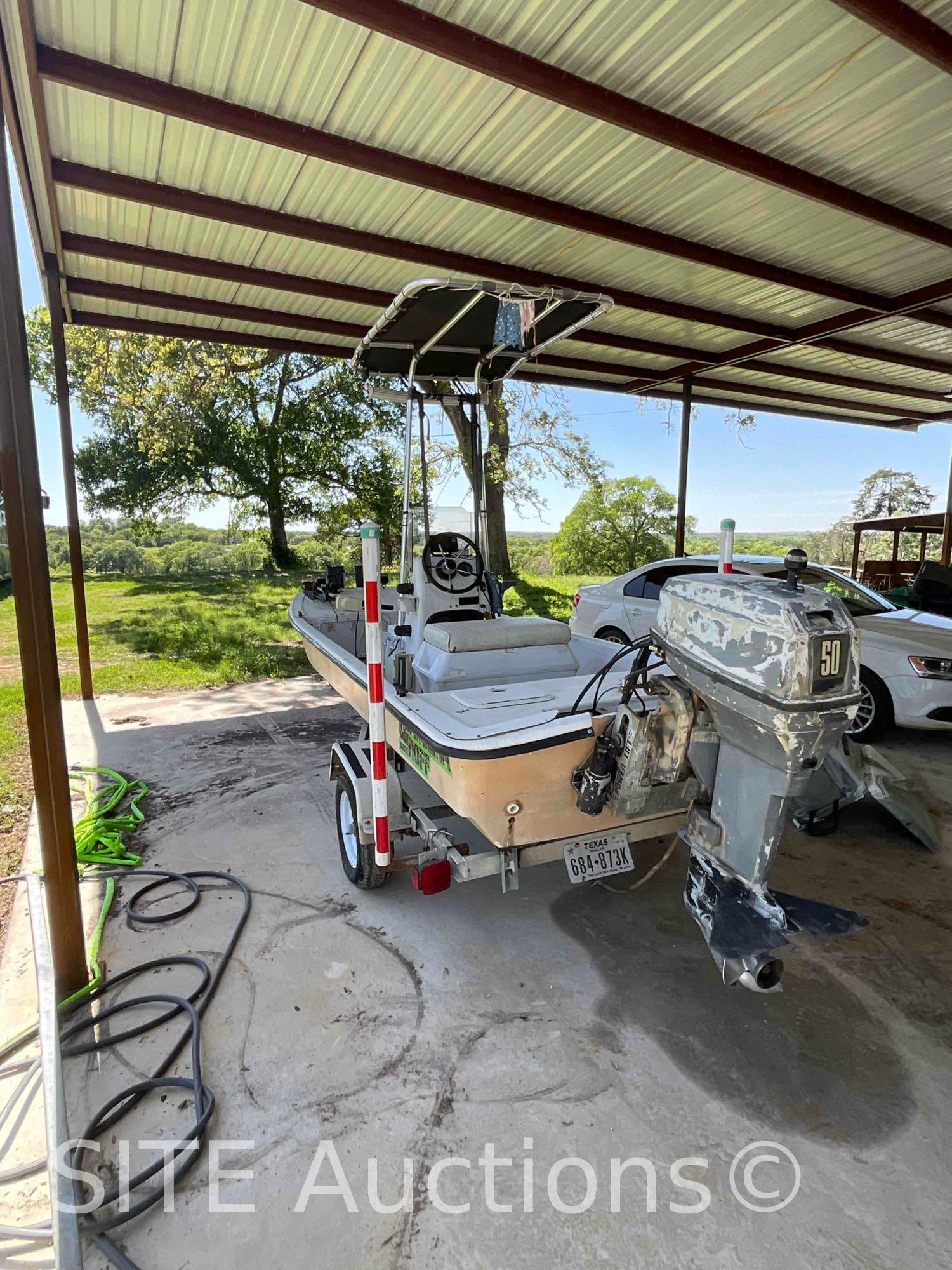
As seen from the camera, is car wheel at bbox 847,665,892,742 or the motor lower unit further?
car wheel at bbox 847,665,892,742

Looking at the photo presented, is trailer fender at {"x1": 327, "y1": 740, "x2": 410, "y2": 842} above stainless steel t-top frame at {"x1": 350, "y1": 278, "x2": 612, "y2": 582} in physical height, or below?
below

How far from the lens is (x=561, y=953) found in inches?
113

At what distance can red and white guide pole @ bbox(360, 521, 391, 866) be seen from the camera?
99.4 inches

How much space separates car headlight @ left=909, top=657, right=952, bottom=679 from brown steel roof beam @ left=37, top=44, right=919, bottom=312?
9.94 feet

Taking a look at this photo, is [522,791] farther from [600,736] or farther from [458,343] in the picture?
[458,343]

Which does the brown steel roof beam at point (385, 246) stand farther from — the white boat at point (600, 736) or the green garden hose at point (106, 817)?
the green garden hose at point (106, 817)

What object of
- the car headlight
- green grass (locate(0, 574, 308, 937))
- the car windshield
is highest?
the car windshield

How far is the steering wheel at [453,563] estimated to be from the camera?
4.10m

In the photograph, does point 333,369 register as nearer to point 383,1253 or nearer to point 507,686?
point 507,686

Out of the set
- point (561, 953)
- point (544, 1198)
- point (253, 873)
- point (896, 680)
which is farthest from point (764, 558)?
point (544, 1198)

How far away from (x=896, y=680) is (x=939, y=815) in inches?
54.4

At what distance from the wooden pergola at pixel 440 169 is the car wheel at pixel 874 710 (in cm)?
327

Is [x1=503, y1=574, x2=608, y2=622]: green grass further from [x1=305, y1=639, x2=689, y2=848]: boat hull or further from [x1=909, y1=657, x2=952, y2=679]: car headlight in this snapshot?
[x1=305, y1=639, x2=689, y2=848]: boat hull

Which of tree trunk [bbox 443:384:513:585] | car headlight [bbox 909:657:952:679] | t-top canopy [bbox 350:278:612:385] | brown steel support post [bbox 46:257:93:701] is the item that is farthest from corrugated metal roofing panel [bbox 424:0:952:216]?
tree trunk [bbox 443:384:513:585]
